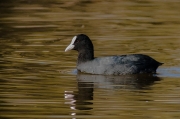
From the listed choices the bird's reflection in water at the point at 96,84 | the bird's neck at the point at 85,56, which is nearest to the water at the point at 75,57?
the bird's reflection in water at the point at 96,84

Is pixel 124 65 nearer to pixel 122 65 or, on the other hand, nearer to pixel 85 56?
pixel 122 65

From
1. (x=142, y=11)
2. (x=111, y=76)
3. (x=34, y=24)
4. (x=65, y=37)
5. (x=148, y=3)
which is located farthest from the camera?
(x=148, y=3)

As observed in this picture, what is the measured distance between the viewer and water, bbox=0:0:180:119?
1105 cm

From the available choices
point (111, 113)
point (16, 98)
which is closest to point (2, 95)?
point (16, 98)

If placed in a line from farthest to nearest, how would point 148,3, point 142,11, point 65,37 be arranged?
1. point 148,3
2. point 142,11
3. point 65,37

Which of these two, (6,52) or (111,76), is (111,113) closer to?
(111,76)

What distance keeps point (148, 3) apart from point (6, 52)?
1040 cm

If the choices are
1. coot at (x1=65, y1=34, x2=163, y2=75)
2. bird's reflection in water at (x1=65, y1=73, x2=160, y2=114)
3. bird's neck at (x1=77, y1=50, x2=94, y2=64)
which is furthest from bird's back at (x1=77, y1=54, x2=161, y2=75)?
bird's neck at (x1=77, y1=50, x2=94, y2=64)

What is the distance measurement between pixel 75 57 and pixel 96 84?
10.5ft

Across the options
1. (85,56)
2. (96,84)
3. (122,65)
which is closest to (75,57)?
(85,56)

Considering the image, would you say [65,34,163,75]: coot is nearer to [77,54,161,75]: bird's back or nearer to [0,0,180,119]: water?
[77,54,161,75]: bird's back

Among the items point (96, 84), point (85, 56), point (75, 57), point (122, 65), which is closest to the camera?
point (96, 84)

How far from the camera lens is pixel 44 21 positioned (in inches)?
868

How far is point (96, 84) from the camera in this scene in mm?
13211
